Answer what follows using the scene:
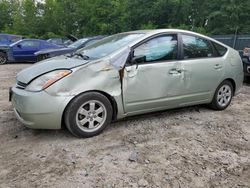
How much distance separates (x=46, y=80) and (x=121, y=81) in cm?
96

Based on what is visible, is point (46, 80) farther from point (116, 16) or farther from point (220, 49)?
point (116, 16)

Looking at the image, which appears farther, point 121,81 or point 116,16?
point 116,16

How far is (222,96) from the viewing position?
185 inches

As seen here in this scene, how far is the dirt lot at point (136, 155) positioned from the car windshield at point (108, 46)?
1.07 metres

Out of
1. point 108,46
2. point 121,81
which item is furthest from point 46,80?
point 108,46

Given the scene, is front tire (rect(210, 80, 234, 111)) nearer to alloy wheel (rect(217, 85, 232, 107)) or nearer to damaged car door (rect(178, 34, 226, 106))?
alloy wheel (rect(217, 85, 232, 107))

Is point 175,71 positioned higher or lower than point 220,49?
lower

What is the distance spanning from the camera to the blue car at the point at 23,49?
12.7 m

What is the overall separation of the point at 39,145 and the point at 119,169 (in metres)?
1.14

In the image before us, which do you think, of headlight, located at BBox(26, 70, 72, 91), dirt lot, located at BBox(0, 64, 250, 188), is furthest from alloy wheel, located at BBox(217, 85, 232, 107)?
headlight, located at BBox(26, 70, 72, 91)

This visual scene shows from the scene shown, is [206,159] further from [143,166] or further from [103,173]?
[103,173]

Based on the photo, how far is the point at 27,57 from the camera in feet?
42.2

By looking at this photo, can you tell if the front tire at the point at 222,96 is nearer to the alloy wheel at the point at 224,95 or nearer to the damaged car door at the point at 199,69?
the alloy wheel at the point at 224,95

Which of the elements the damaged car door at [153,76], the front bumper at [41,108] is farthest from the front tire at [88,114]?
the damaged car door at [153,76]
